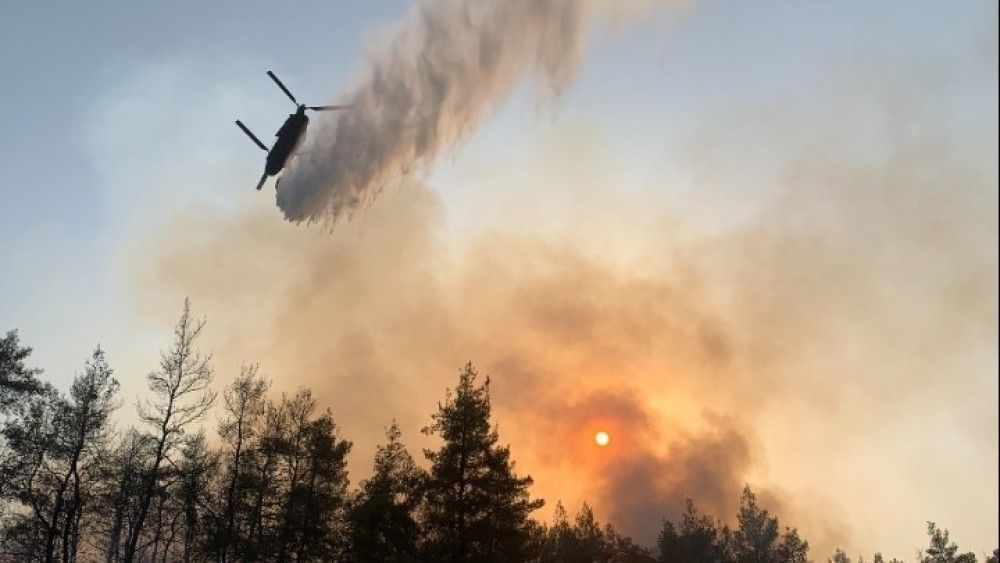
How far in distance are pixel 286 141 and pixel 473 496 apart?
2637 cm

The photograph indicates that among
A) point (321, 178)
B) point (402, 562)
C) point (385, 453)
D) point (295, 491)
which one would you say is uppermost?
point (321, 178)

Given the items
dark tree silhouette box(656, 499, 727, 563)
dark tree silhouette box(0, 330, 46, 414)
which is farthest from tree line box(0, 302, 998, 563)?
dark tree silhouette box(656, 499, 727, 563)

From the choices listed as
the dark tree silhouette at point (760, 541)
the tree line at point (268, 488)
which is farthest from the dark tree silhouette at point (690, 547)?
the tree line at point (268, 488)

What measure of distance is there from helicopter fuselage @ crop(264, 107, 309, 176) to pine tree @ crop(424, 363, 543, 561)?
803 inches

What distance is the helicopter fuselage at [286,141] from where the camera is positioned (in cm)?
4409

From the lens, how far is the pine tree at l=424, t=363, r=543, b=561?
32750 millimetres

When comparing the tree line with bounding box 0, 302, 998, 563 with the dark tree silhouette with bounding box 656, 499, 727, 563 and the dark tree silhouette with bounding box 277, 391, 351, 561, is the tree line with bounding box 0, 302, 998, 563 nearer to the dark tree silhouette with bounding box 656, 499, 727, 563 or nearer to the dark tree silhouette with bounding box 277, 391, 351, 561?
the dark tree silhouette with bounding box 277, 391, 351, 561

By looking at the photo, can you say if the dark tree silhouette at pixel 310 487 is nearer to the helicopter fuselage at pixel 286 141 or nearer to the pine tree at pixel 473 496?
the pine tree at pixel 473 496

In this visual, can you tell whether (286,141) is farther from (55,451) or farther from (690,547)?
(690,547)

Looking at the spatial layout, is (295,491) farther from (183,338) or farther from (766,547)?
(766,547)

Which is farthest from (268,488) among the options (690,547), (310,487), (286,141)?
(690,547)

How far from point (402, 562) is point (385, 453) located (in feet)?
32.9

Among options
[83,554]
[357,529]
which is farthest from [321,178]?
[83,554]

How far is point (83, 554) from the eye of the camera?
5047 cm
